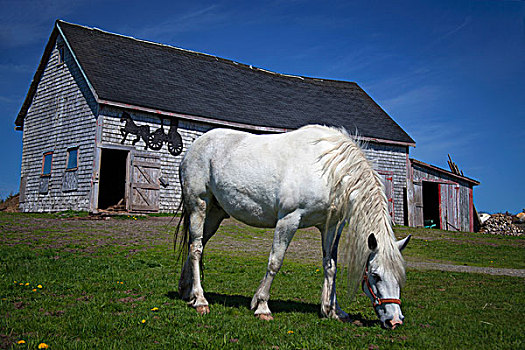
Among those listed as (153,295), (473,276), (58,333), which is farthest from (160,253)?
(473,276)

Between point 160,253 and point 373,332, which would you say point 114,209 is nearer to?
point 160,253

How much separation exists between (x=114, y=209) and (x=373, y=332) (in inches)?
571

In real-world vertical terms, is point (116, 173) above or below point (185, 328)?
above

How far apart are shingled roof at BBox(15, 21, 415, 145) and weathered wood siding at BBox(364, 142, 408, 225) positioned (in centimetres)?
59

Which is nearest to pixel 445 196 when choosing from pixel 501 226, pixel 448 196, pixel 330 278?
pixel 448 196

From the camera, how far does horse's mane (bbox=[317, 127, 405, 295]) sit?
165 inches

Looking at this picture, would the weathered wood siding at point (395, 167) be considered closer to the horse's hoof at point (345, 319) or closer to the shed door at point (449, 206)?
the shed door at point (449, 206)

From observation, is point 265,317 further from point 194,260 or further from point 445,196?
point 445,196

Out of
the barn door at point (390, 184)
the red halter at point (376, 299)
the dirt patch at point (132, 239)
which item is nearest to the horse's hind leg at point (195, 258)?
the red halter at point (376, 299)

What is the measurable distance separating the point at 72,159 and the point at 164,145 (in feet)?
12.3

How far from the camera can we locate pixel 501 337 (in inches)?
153

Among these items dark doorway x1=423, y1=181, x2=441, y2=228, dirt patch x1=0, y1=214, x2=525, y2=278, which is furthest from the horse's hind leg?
dark doorway x1=423, y1=181, x2=441, y2=228

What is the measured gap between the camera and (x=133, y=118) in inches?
665

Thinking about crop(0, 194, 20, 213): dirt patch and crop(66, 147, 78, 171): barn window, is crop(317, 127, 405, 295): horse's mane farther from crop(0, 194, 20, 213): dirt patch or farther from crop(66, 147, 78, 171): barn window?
crop(0, 194, 20, 213): dirt patch
